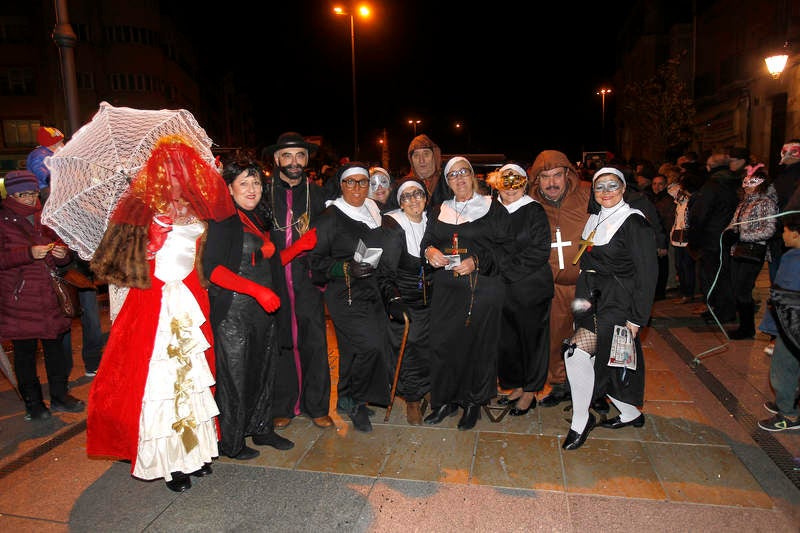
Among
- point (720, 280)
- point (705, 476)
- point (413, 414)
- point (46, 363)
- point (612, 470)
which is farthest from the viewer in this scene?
point (720, 280)

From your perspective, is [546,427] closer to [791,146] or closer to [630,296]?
[630,296]

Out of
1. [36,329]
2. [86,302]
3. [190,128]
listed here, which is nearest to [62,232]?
[190,128]

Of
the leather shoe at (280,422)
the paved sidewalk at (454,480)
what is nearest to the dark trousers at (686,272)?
the paved sidewalk at (454,480)

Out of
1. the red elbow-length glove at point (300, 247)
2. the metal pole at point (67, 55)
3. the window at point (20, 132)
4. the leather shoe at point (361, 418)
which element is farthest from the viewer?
the window at point (20, 132)

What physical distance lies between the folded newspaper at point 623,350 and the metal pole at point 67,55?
245 inches

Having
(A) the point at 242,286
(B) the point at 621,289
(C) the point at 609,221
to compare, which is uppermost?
(C) the point at 609,221

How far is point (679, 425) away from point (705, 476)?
0.79 meters

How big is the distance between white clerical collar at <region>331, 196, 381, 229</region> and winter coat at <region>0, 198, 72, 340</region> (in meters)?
2.58

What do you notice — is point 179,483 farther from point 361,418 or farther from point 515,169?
point 515,169

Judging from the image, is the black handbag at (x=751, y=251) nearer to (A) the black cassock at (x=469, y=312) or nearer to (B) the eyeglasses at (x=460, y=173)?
(A) the black cassock at (x=469, y=312)

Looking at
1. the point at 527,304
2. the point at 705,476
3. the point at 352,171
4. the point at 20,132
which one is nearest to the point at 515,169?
the point at 527,304

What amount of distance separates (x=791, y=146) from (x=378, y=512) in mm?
6164

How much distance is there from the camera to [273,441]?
403 cm

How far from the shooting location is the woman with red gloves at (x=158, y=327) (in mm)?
3150
